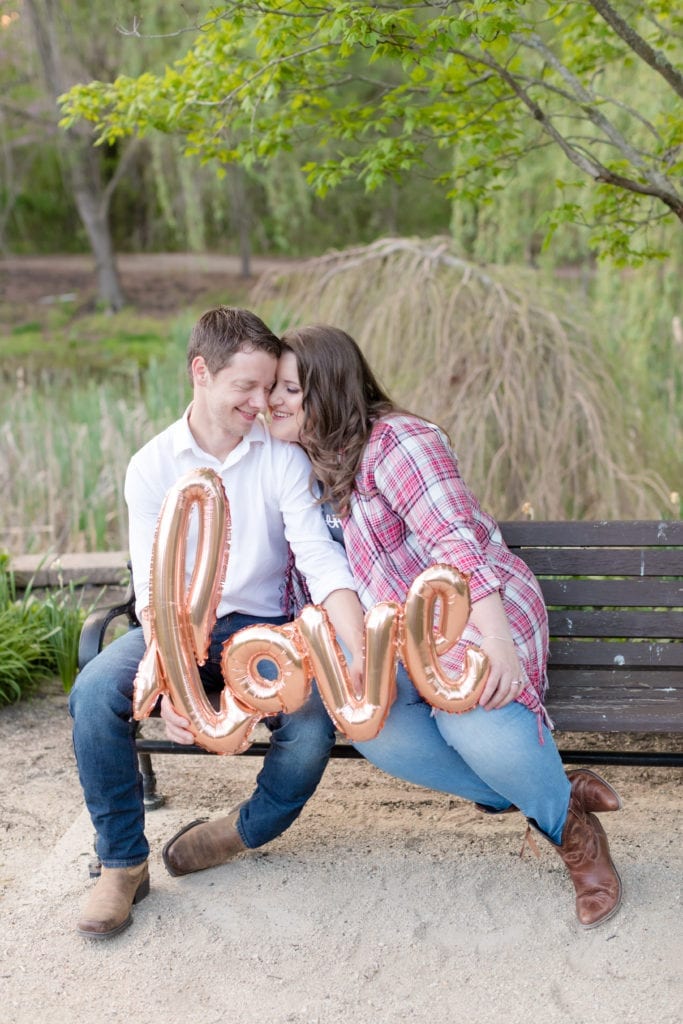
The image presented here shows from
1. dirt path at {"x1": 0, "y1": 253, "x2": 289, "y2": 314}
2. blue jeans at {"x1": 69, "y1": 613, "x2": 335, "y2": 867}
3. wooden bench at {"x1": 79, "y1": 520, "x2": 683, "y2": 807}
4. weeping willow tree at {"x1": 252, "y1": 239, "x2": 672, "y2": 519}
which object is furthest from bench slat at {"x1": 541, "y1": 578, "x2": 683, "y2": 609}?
dirt path at {"x1": 0, "y1": 253, "x2": 289, "y2": 314}

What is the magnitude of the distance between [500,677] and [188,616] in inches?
27.9

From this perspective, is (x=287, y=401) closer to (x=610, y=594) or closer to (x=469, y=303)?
(x=610, y=594)

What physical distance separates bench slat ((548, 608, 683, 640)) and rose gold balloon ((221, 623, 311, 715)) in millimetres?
959

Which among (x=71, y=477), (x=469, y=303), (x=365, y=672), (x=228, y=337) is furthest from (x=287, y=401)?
(x=71, y=477)

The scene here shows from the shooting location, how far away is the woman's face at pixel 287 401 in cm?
273

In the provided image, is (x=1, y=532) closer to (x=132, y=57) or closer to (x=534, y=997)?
(x=534, y=997)

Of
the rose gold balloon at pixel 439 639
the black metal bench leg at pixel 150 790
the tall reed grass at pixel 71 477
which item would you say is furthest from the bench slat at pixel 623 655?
the tall reed grass at pixel 71 477

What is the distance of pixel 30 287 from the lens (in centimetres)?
1762

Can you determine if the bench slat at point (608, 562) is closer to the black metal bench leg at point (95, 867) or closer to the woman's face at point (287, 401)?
the woman's face at point (287, 401)

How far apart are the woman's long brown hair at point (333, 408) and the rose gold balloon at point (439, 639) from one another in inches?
18.1

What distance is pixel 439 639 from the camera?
240cm

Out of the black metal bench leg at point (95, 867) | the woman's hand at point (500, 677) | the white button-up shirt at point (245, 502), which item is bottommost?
the black metal bench leg at point (95, 867)

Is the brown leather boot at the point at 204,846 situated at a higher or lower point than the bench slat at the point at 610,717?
lower

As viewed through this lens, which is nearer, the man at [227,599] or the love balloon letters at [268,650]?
the love balloon letters at [268,650]
